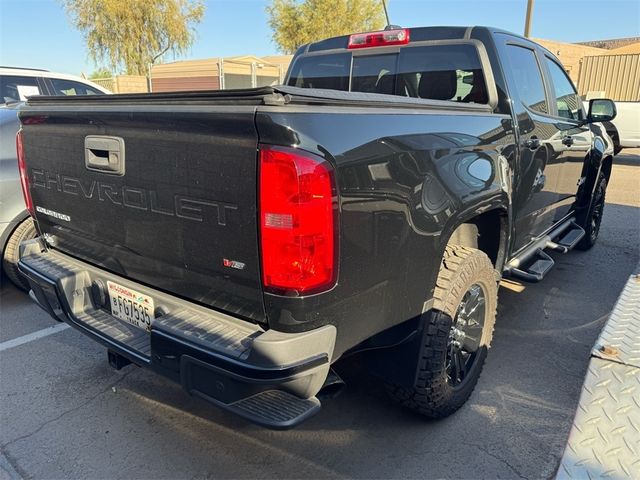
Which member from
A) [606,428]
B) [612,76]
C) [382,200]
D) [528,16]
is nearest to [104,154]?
[382,200]

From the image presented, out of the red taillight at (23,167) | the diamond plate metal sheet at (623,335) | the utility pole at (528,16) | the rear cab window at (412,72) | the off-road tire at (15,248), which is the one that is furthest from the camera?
the utility pole at (528,16)

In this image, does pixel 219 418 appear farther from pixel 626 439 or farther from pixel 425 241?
pixel 626 439

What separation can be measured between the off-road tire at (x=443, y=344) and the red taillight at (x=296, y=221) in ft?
2.76

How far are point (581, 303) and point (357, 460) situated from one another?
2787 mm

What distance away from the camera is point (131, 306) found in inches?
87.8

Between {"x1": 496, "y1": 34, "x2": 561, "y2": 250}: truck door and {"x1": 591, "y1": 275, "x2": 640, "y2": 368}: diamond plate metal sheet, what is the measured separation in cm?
77

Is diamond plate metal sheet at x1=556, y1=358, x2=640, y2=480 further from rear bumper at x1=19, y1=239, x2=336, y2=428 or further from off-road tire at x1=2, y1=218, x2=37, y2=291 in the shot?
off-road tire at x1=2, y1=218, x2=37, y2=291

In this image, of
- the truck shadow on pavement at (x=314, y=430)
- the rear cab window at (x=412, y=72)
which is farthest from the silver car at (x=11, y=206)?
the rear cab window at (x=412, y=72)

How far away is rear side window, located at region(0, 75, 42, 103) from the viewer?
6.03 m

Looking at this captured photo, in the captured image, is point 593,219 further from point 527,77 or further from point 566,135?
point 527,77

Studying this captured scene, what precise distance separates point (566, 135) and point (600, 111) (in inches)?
43.8

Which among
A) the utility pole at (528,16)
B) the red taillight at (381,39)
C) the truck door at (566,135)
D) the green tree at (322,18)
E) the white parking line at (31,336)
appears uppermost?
the green tree at (322,18)

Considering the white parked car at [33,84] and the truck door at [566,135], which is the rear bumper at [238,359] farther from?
the white parked car at [33,84]

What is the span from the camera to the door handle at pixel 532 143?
314 centimetres
